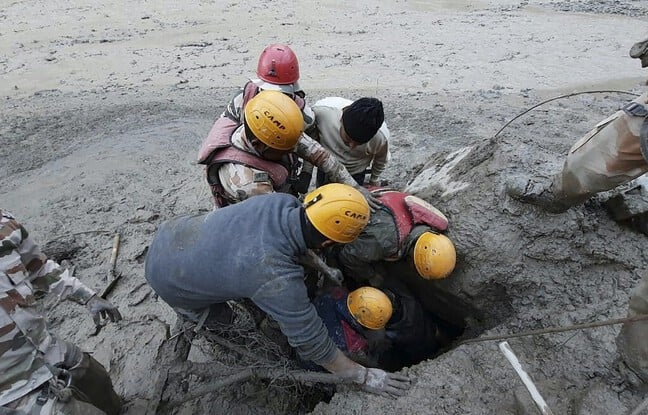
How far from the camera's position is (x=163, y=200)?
476 cm

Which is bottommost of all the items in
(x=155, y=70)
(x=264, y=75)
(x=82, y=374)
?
(x=155, y=70)

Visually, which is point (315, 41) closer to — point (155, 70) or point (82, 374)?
point (155, 70)

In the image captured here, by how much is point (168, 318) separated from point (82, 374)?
39.9 inches

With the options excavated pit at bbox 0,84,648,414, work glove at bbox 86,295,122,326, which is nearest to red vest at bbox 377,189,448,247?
excavated pit at bbox 0,84,648,414

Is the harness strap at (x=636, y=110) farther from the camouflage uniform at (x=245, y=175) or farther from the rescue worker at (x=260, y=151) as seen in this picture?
the camouflage uniform at (x=245, y=175)

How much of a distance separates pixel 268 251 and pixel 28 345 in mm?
1129

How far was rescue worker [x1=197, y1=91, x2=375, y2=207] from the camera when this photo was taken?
107 inches

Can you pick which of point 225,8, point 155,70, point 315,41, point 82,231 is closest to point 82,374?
point 82,231

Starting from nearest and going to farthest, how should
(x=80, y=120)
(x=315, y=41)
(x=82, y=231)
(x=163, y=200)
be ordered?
(x=82, y=231)
(x=163, y=200)
(x=80, y=120)
(x=315, y=41)

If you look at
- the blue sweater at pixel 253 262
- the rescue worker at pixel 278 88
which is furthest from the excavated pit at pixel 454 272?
the rescue worker at pixel 278 88

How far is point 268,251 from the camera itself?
6.93ft

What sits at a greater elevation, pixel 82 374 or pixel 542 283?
pixel 542 283

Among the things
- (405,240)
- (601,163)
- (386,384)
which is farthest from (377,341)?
(601,163)

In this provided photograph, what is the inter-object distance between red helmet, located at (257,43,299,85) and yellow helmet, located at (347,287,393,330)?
5.55 ft
